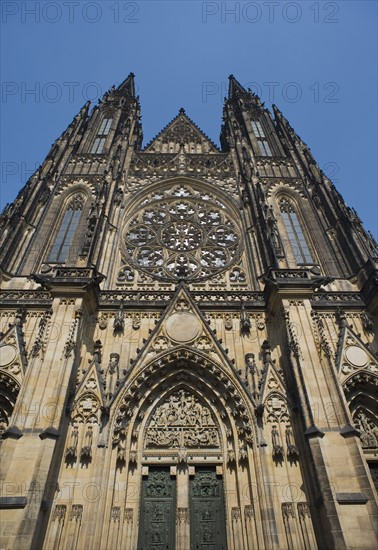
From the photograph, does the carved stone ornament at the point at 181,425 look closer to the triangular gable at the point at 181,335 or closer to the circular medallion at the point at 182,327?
the triangular gable at the point at 181,335

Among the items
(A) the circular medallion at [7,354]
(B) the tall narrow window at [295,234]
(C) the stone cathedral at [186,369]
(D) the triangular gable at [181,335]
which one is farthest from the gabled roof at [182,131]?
(A) the circular medallion at [7,354]

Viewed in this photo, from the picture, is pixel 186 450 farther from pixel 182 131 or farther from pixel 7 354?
pixel 182 131

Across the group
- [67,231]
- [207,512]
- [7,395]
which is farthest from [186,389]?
[67,231]

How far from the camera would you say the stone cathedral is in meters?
8.24

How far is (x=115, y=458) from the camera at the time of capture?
9.33 m

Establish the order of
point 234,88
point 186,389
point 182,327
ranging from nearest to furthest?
1. point 186,389
2. point 182,327
3. point 234,88

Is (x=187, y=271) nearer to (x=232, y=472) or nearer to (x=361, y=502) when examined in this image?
(x=232, y=472)

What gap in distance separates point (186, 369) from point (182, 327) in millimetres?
1217

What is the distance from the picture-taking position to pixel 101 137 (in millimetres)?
21156

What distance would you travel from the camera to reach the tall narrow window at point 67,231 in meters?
14.4

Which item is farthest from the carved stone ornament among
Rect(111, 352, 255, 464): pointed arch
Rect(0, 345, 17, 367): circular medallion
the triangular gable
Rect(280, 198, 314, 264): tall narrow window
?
Rect(280, 198, 314, 264): tall narrow window

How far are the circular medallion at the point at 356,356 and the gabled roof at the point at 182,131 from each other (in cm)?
1320

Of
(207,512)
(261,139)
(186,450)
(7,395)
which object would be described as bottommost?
(207,512)

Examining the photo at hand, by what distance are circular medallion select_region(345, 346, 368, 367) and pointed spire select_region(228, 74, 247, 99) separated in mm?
20719
